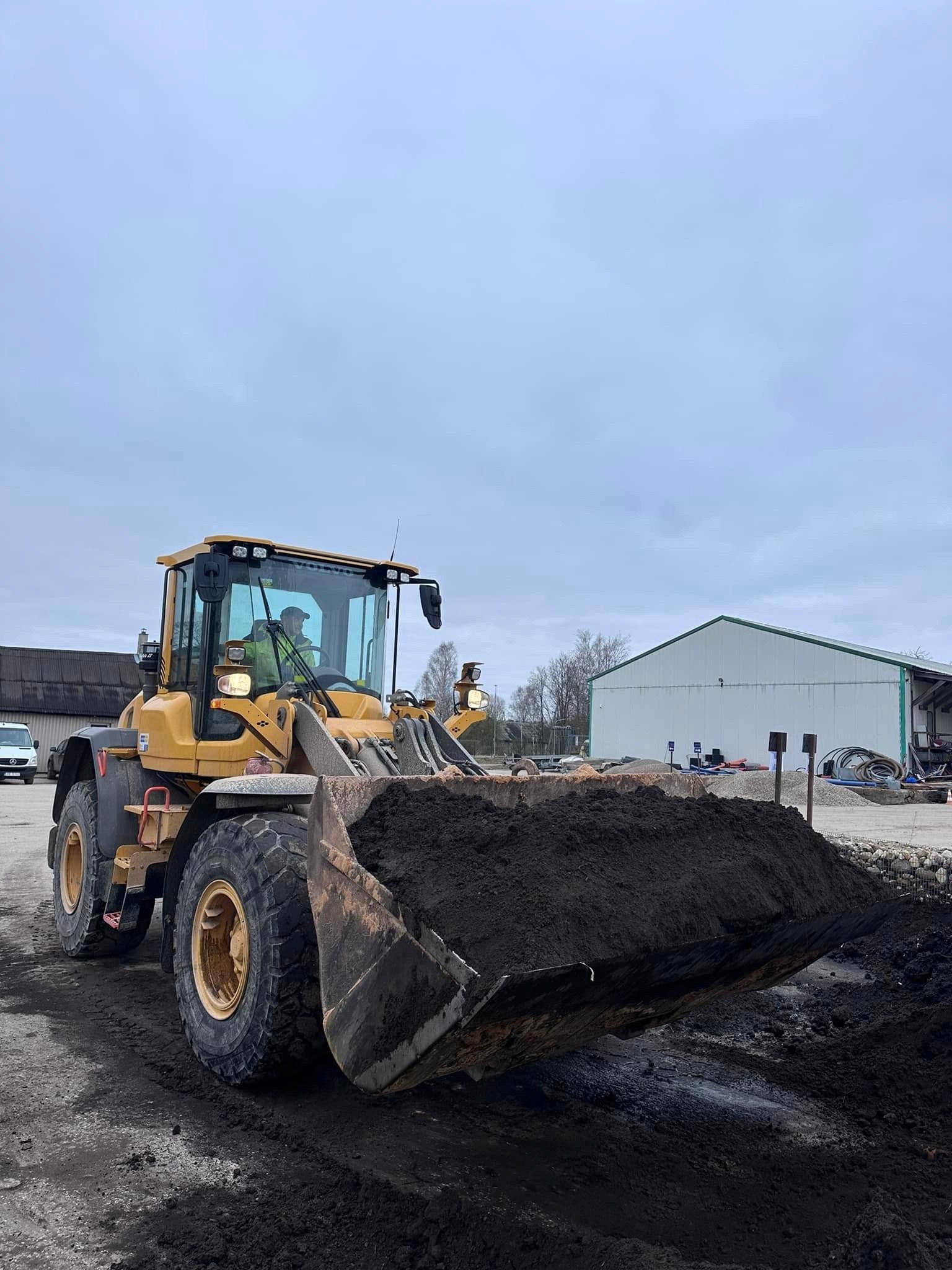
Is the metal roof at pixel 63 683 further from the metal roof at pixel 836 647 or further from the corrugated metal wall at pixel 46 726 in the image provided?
the metal roof at pixel 836 647

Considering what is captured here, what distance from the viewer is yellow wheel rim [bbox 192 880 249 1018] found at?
177 inches

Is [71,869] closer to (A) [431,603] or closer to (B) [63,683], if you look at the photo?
(A) [431,603]

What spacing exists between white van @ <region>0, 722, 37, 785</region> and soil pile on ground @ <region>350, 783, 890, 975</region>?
27381mm

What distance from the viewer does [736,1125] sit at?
4141mm

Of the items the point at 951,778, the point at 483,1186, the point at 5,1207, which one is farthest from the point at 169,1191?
the point at 951,778

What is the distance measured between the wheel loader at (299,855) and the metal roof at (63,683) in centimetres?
3007

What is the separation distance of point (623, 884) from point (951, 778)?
31222mm

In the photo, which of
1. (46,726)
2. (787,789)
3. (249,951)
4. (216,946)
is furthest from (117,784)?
(46,726)

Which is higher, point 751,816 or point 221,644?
point 221,644

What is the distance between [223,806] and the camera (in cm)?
484

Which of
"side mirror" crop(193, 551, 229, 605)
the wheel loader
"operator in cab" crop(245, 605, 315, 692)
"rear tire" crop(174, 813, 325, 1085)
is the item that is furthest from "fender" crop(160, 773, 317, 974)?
"side mirror" crop(193, 551, 229, 605)

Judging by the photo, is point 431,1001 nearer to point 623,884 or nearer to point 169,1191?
point 623,884

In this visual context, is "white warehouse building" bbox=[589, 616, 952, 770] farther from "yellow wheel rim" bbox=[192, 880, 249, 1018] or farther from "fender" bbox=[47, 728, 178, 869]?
"yellow wheel rim" bbox=[192, 880, 249, 1018]

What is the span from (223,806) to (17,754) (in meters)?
26.3
